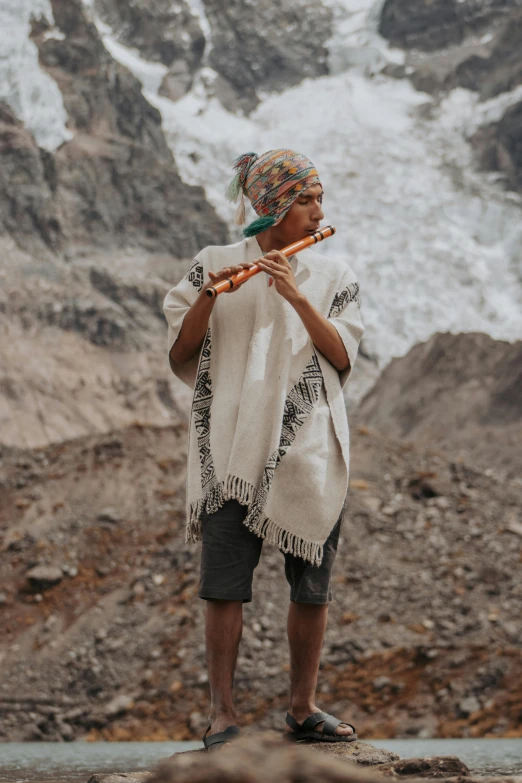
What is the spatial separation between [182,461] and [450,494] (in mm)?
3687

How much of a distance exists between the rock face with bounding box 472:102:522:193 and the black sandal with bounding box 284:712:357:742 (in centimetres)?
7563

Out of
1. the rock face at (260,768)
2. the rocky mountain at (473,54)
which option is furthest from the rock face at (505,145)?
the rock face at (260,768)

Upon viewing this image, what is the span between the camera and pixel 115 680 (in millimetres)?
9664

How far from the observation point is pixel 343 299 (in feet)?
9.89

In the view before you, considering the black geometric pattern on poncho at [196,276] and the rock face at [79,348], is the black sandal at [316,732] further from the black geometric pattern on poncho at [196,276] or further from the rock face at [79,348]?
the rock face at [79,348]

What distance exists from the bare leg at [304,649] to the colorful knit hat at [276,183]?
1.04 metres

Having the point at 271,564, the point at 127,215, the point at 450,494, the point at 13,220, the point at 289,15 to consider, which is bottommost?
the point at 271,564

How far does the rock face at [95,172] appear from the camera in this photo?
185 ft

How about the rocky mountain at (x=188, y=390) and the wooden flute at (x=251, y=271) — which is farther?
the rocky mountain at (x=188, y=390)

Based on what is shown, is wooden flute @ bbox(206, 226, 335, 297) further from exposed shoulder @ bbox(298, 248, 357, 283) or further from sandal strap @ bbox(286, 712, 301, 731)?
sandal strap @ bbox(286, 712, 301, 731)

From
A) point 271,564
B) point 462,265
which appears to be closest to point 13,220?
point 462,265

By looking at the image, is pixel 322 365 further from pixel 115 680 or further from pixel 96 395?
pixel 96 395

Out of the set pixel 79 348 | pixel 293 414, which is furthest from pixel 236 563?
pixel 79 348

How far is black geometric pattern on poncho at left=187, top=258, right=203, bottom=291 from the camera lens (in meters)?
2.99
